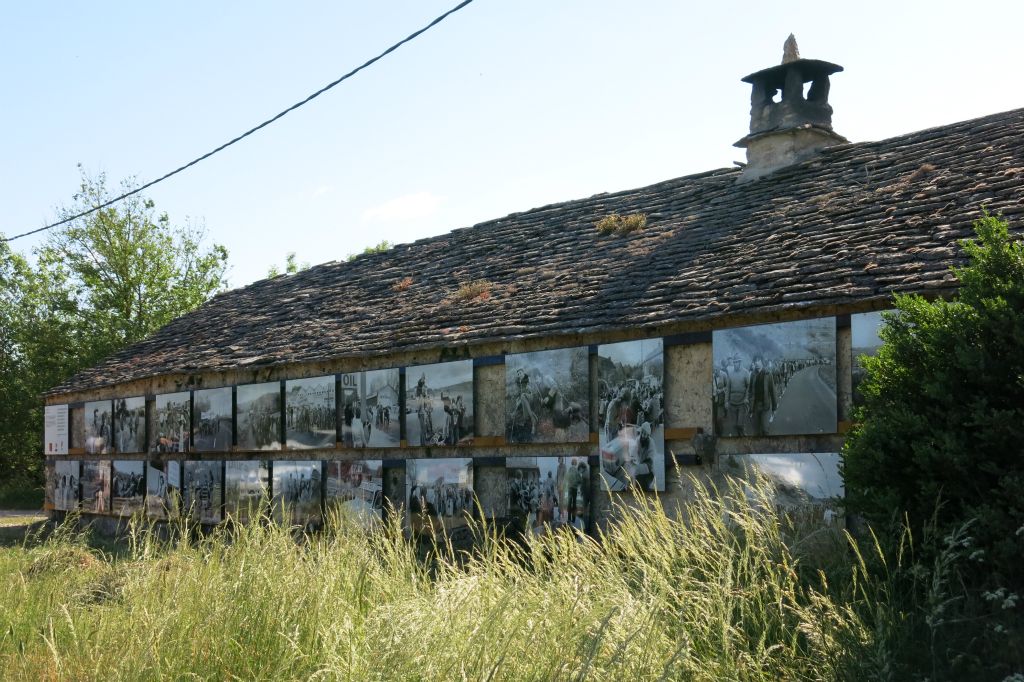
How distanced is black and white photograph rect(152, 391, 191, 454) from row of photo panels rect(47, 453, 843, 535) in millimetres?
356

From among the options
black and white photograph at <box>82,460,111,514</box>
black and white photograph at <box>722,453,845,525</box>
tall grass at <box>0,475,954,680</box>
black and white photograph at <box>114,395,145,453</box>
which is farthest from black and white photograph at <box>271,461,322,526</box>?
tall grass at <box>0,475,954,680</box>

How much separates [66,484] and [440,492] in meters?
13.8

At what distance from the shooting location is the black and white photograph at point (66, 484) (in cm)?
2355

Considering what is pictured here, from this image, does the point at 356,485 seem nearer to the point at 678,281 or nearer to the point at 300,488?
the point at 300,488

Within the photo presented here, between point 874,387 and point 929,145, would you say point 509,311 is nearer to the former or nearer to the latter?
point 929,145

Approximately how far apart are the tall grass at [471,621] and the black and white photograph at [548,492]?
15.7 ft

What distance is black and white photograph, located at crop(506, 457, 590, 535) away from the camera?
12.2 m

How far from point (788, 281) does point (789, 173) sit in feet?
14.2

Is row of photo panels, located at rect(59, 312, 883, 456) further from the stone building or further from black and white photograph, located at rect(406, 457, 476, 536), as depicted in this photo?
black and white photograph, located at rect(406, 457, 476, 536)

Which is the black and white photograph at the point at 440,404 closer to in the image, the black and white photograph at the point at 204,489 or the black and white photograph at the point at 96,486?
the black and white photograph at the point at 204,489

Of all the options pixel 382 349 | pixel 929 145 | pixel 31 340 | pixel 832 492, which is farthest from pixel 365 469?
pixel 31 340

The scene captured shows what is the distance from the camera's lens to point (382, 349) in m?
14.9

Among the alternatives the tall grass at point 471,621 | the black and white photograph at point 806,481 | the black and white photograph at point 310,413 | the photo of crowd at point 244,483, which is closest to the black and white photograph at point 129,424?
the photo of crowd at point 244,483

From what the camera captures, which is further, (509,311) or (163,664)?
(509,311)
